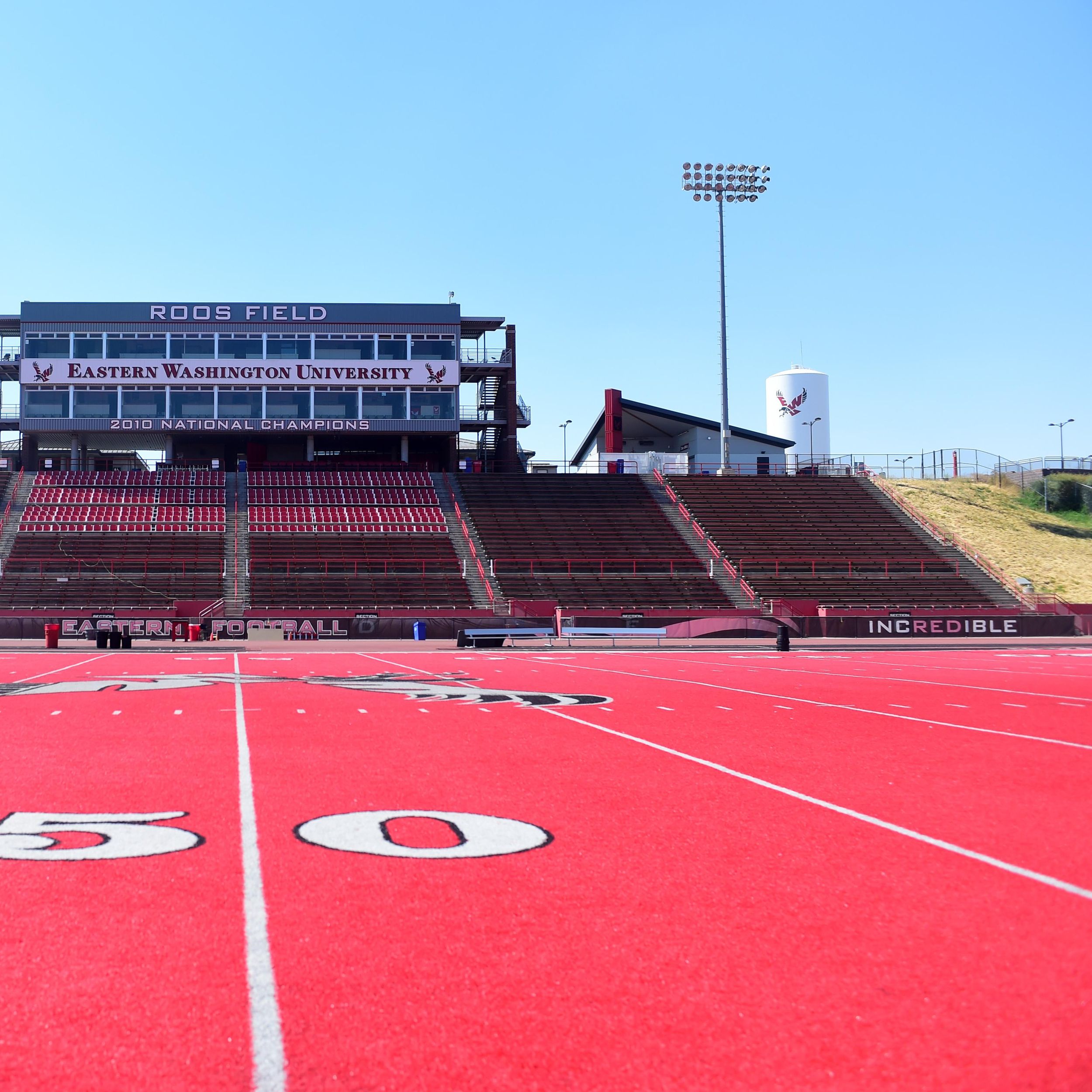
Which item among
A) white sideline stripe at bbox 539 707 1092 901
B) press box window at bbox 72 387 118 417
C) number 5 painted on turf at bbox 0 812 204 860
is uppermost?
press box window at bbox 72 387 118 417

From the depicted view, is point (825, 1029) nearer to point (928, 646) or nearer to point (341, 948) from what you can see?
point (341, 948)

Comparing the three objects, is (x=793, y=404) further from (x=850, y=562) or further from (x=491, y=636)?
(x=491, y=636)

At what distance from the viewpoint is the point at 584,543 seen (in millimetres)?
51531

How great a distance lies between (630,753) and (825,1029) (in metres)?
6.39

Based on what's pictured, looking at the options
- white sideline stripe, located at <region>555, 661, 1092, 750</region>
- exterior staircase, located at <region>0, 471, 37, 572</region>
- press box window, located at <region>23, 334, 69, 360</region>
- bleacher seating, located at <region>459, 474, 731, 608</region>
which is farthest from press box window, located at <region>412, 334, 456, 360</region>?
white sideline stripe, located at <region>555, 661, 1092, 750</region>

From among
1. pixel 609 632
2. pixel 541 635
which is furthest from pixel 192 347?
pixel 609 632

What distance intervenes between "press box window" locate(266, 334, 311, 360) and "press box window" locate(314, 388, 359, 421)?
91.5 inches

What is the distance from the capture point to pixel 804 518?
5609 centimetres

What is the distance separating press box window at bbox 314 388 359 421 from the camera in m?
58.6

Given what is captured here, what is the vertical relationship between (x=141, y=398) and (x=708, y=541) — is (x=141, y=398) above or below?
above

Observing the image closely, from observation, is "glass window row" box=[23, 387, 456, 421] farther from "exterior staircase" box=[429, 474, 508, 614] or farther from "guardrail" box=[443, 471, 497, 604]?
"guardrail" box=[443, 471, 497, 604]

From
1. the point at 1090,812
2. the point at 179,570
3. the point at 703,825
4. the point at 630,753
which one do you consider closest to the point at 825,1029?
the point at 703,825

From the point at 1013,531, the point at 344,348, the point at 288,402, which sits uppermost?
the point at 344,348

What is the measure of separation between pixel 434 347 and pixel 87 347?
19.8m
